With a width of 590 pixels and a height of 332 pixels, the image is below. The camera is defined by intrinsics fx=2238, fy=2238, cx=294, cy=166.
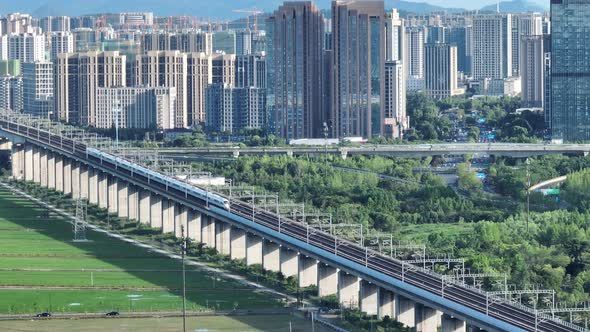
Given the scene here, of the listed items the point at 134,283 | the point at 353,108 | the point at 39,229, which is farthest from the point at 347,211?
the point at 353,108

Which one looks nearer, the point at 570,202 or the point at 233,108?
the point at 570,202

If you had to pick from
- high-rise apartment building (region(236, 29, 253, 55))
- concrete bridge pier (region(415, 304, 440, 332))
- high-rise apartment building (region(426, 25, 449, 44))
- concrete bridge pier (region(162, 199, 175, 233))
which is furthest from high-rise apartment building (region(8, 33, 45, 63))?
concrete bridge pier (region(415, 304, 440, 332))

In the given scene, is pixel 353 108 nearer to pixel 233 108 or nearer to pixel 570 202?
pixel 233 108

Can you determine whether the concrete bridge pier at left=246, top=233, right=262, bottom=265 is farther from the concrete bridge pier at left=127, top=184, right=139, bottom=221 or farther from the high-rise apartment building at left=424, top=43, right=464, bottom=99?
the high-rise apartment building at left=424, top=43, right=464, bottom=99

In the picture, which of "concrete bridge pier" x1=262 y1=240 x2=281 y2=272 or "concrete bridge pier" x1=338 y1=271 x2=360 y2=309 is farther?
"concrete bridge pier" x1=262 y1=240 x2=281 y2=272

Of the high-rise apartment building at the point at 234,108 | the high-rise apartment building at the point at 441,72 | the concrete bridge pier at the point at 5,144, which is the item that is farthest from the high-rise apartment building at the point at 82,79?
the high-rise apartment building at the point at 441,72
